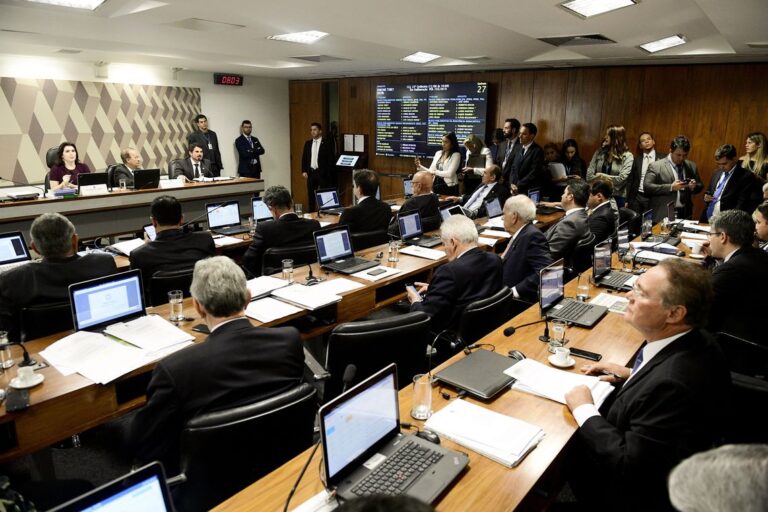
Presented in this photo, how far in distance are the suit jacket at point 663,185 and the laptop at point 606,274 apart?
126 inches

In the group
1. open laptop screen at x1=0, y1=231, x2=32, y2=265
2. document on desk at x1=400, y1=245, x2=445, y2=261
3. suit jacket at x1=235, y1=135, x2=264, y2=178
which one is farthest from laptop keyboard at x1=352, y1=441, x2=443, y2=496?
suit jacket at x1=235, y1=135, x2=264, y2=178

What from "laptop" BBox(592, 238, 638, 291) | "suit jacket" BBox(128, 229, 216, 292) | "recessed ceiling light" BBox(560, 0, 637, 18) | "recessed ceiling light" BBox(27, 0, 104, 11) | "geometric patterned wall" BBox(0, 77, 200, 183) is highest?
"recessed ceiling light" BBox(27, 0, 104, 11)

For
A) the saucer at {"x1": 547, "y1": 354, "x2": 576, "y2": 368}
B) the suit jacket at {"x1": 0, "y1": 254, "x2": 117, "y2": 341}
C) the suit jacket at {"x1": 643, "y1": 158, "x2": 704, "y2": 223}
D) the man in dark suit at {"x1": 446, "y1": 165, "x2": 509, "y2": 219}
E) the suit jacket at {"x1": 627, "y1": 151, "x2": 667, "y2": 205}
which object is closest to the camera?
the saucer at {"x1": 547, "y1": 354, "x2": 576, "y2": 368}

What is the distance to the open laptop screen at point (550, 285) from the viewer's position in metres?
2.81

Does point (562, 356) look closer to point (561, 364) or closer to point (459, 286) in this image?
point (561, 364)

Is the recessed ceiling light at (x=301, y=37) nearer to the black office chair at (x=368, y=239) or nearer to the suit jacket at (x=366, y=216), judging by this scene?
the suit jacket at (x=366, y=216)

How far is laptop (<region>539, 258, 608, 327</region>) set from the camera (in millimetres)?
2791

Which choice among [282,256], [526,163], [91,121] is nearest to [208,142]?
[91,121]

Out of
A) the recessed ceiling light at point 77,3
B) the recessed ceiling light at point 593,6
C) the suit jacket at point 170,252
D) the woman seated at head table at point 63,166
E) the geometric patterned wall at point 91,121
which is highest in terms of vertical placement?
the recessed ceiling light at point 77,3

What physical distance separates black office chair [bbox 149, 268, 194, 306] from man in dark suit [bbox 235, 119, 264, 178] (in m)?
7.08

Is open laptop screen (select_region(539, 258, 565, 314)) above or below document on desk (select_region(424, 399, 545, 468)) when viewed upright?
above

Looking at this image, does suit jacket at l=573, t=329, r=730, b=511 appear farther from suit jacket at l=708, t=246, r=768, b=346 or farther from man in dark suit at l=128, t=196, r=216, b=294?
man in dark suit at l=128, t=196, r=216, b=294

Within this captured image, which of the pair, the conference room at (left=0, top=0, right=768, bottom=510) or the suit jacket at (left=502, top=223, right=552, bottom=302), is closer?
the conference room at (left=0, top=0, right=768, bottom=510)

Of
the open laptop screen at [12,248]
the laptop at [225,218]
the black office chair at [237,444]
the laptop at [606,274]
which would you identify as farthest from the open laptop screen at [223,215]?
the black office chair at [237,444]
